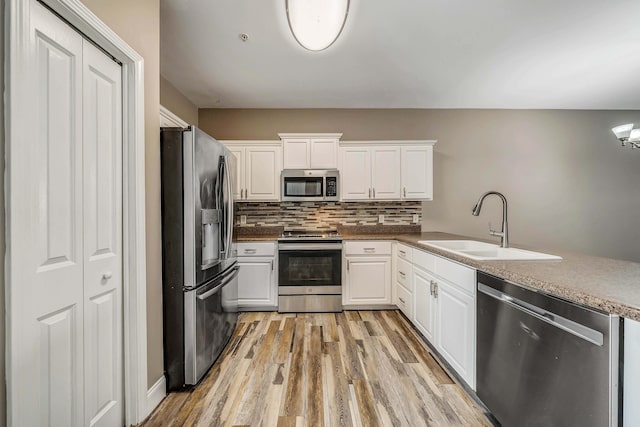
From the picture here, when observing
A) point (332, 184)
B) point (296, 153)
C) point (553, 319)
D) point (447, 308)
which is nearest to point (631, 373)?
point (553, 319)

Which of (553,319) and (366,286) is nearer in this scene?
(553,319)

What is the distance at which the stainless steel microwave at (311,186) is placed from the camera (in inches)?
134

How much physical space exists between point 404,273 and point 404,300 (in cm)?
29

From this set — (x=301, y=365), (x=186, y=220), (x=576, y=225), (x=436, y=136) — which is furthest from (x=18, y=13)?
(x=576, y=225)

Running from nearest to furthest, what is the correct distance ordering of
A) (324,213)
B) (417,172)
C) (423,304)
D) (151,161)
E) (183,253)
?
(151,161) < (183,253) < (423,304) < (417,172) < (324,213)

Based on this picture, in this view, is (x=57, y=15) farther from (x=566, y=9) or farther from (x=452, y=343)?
(x=566, y=9)

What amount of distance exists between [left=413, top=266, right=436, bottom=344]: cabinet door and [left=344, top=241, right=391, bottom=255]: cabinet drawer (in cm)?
62

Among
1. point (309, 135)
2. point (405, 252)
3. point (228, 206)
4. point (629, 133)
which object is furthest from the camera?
point (309, 135)

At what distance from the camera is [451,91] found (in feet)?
10.8

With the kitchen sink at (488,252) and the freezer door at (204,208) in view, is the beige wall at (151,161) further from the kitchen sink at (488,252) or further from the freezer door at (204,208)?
the kitchen sink at (488,252)

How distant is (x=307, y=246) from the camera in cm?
316

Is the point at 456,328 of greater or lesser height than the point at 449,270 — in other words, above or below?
below

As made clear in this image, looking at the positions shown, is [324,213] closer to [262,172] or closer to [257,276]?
[262,172]

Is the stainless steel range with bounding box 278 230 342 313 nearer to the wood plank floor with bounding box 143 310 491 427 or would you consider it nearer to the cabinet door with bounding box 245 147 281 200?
the wood plank floor with bounding box 143 310 491 427
